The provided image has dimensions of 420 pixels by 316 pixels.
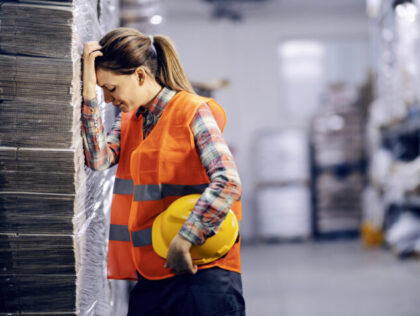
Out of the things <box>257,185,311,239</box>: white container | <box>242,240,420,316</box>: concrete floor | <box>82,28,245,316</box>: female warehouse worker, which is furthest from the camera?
<box>257,185,311,239</box>: white container

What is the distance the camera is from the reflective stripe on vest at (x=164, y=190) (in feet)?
5.82

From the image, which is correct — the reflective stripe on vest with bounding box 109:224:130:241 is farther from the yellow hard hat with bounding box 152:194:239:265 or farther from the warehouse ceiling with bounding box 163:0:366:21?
the warehouse ceiling with bounding box 163:0:366:21

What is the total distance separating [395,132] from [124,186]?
692 cm

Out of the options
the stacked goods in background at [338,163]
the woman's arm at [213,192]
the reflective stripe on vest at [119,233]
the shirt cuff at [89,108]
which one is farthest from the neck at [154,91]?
the stacked goods in background at [338,163]

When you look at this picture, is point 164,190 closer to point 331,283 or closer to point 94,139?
point 94,139

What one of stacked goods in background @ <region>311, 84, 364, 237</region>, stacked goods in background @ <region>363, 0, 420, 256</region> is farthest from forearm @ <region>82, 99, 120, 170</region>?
stacked goods in background @ <region>311, 84, 364, 237</region>

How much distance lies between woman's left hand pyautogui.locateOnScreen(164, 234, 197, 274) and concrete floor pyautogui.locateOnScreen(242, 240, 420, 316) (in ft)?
10.7

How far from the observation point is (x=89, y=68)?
5.82 feet

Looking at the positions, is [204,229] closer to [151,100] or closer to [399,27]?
[151,100]

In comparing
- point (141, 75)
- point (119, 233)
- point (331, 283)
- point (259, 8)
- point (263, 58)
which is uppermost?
point (259, 8)

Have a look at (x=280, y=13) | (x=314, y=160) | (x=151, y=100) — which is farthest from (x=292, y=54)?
(x=151, y=100)

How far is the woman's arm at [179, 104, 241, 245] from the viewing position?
1.59m

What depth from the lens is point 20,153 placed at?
5.38ft

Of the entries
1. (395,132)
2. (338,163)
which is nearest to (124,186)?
(395,132)
